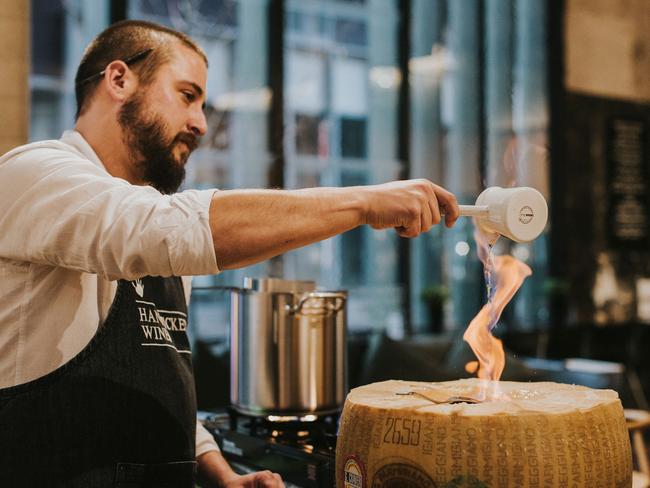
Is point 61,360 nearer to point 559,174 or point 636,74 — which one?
point 559,174

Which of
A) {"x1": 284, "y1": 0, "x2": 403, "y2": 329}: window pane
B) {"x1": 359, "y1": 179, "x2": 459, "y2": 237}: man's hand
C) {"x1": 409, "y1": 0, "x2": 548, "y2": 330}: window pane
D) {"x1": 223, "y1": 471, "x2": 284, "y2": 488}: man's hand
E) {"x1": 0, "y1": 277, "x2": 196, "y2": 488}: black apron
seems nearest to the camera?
{"x1": 359, "y1": 179, "x2": 459, "y2": 237}: man's hand

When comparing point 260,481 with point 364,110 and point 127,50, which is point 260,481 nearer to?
point 127,50

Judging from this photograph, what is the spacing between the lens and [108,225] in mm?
1001

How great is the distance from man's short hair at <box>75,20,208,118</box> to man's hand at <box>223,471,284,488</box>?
31.2 inches

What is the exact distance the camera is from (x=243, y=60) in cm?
464

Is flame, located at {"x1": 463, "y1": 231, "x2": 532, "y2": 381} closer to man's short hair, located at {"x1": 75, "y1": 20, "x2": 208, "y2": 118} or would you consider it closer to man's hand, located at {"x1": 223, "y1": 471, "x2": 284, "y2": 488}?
man's hand, located at {"x1": 223, "y1": 471, "x2": 284, "y2": 488}

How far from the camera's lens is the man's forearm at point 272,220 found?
40.3 inches

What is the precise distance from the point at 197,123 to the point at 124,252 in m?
0.58

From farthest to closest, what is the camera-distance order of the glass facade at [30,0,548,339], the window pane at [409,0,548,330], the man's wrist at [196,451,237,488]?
the window pane at [409,0,548,330], the glass facade at [30,0,548,339], the man's wrist at [196,451,237,488]

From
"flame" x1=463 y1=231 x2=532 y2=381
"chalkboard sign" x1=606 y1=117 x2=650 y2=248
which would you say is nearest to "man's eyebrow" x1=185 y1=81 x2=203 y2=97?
"flame" x1=463 y1=231 x2=532 y2=381

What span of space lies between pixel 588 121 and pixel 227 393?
3835 mm

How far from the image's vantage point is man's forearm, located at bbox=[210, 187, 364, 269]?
3.36 ft

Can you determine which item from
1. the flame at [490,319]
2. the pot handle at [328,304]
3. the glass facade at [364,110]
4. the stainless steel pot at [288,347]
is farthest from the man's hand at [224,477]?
the glass facade at [364,110]

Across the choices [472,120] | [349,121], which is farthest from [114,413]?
[472,120]
